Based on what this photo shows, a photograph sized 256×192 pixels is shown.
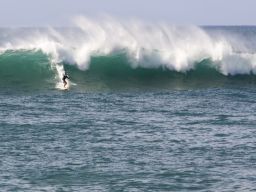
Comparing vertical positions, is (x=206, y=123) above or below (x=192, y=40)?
below

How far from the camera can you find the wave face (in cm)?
3912

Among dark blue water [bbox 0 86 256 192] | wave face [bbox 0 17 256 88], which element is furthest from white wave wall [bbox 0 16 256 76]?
dark blue water [bbox 0 86 256 192]

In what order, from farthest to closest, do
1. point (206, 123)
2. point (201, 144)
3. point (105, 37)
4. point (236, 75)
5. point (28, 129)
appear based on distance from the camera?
point (105, 37)
point (236, 75)
point (206, 123)
point (28, 129)
point (201, 144)

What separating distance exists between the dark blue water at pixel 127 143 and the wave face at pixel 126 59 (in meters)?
7.83

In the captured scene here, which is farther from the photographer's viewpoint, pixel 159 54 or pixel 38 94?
pixel 159 54

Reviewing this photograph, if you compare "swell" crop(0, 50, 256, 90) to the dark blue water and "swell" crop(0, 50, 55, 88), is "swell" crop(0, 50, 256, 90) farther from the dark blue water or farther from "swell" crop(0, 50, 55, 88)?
the dark blue water

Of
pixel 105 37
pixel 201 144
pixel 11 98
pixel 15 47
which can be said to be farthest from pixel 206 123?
pixel 15 47

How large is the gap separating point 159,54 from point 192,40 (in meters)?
4.07

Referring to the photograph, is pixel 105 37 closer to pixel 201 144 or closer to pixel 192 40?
pixel 192 40

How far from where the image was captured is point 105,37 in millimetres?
45500

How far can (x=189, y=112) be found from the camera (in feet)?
87.9

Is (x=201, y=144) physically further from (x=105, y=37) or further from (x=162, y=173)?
(x=105, y=37)

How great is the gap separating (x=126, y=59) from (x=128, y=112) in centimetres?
1604

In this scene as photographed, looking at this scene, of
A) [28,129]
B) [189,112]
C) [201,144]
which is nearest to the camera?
[201,144]
